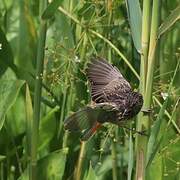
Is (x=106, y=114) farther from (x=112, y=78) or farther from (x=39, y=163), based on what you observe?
(x=39, y=163)

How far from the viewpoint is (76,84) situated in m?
1.83

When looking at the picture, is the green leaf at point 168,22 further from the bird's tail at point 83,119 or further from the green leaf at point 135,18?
the bird's tail at point 83,119

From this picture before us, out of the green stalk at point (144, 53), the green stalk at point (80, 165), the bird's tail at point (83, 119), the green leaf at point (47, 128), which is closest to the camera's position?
the bird's tail at point (83, 119)

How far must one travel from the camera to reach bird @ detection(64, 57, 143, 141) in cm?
110

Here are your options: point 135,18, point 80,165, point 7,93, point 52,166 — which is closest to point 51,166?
point 52,166

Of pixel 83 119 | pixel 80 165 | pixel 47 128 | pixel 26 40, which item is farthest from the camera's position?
pixel 26 40

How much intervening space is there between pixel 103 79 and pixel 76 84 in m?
0.57

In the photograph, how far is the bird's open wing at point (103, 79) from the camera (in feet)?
4.03

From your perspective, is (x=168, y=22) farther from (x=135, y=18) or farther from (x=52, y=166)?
(x=52, y=166)

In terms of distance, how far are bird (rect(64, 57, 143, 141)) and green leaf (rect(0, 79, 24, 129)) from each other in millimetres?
551

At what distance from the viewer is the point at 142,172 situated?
1.25 m

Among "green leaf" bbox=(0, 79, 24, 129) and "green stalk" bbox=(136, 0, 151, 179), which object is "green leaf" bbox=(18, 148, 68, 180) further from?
"green stalk" bbox=(136, 0, 151, 179)

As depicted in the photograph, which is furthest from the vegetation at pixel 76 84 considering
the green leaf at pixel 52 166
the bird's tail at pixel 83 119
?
the bird's tail at pixel 83 119

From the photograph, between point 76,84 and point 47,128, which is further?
point 47,128
